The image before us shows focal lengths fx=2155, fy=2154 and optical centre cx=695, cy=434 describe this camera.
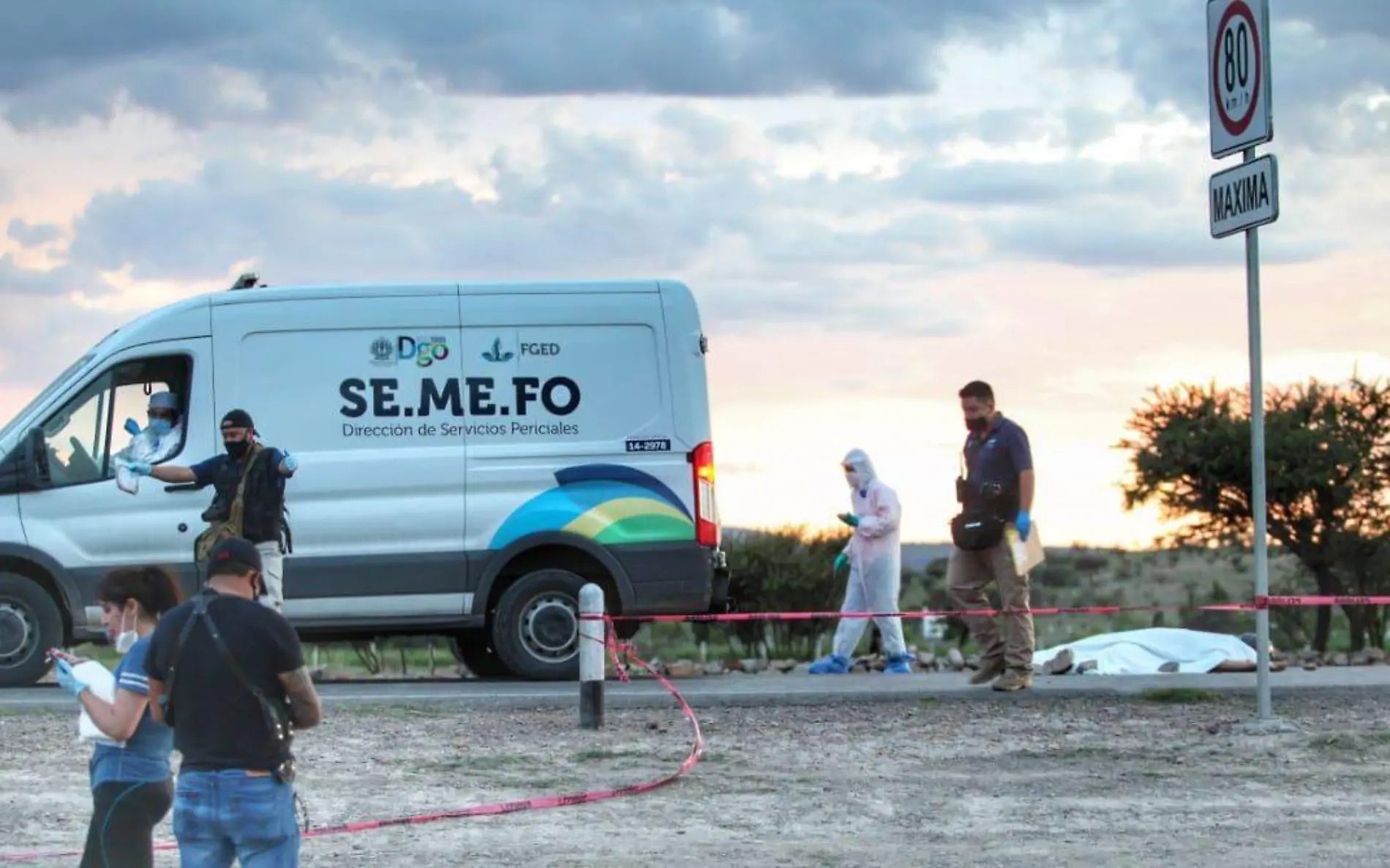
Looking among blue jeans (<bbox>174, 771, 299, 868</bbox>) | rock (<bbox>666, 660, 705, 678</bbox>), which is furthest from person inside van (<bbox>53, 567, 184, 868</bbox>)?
rock (<bbox>666, 660, 705, 678</bbox>)

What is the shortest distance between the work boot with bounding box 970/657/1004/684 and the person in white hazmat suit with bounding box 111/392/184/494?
19.1ft

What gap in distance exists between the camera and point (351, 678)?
59.3 ft

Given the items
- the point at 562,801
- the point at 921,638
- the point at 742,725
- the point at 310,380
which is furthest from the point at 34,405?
the point at 921,638

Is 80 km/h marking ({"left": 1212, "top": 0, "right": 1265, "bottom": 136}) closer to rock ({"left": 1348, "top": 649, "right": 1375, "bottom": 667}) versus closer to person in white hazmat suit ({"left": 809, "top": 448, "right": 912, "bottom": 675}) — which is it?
person in white hazmat suit ({"left": 809, "top": 448, "right": 912, "bottom": 675})

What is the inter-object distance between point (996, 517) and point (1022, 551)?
0.27 m

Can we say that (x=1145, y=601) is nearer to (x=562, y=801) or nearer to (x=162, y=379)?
(x=162, y=379)

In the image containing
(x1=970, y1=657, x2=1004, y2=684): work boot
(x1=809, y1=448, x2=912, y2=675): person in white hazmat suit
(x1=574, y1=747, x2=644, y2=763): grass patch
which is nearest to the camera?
(x1=574, y1=747, x2=644, y2=763): grass patch

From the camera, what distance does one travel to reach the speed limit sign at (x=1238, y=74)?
12.2 m

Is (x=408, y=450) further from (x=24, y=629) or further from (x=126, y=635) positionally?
(x=126, y=635)

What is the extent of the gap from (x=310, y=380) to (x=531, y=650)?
2.53 meters

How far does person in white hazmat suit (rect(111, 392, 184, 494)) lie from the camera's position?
15.3 meters

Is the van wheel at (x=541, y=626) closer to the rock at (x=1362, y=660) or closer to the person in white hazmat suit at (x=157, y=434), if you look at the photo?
the person in white hazmat suit at (x=157, y=434)

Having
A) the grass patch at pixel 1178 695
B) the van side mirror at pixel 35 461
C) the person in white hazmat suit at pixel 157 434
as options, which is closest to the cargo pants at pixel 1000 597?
the grass patch at pixel 1178 695

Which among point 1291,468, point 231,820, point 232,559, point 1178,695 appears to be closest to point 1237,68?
point 1178,695
